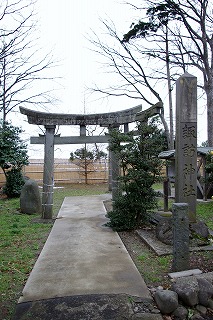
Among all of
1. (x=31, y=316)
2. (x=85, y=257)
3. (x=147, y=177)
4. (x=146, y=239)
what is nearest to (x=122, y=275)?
(x=85, y=257)

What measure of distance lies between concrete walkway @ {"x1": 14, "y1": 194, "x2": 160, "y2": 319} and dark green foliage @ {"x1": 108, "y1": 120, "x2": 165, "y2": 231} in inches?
22.1

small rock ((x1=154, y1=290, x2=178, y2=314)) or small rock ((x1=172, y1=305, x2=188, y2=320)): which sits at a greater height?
small rock ((x1=154, y1=290, x2=178, y2=314))

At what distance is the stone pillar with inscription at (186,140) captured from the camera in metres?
5.66

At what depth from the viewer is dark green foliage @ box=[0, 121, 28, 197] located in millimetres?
12945

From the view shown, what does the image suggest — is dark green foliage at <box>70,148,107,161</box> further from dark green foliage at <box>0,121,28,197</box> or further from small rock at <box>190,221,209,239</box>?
small rock at <box>190,221,209,239</box>

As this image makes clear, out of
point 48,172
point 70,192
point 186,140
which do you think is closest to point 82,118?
point 48,172

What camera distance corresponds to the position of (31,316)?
286cm

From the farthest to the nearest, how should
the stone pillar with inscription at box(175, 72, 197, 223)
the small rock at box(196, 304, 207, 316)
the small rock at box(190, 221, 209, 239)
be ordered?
the stone pillar with inscription at box(175, 72, 197, 223) → the small rock at box(190, 221, 209, 239) → the small rock at box(196, 304, 207, 316)

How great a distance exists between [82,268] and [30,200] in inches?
217

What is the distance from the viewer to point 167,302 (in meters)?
3.02

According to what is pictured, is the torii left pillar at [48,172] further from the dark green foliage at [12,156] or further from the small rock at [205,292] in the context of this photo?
the small rock at [205,292]

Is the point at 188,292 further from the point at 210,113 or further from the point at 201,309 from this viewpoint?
the point at 210,113

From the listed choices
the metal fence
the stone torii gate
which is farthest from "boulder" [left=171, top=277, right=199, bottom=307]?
the metal fence

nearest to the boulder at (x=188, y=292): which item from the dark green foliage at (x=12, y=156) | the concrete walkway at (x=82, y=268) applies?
the concrete walkway at (x=82, y=268)
